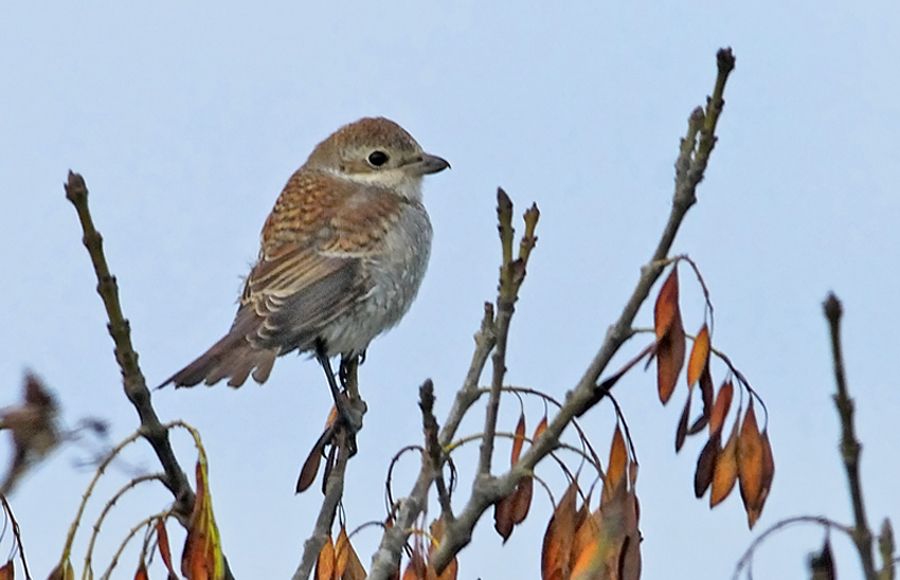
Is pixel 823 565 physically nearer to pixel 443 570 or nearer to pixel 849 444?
pixel 849 444

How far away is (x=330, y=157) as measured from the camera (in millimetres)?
8930

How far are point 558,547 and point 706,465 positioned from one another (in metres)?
0.41

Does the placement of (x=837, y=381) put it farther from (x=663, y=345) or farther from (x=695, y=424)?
(x=695, y=424)

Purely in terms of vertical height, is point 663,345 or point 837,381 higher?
point 663,345

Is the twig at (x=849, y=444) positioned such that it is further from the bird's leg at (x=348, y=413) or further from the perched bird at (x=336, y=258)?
the perched bird at (x=336, y=258)

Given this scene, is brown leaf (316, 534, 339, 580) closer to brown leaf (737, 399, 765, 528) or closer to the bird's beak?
brown leaf (737, 399, 765, 528)

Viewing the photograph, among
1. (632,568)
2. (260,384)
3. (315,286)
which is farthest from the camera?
(315,286)

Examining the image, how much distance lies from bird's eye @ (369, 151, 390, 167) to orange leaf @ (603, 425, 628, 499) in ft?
16.4

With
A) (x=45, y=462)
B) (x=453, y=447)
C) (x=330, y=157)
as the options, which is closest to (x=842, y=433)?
(x=45, y=462)

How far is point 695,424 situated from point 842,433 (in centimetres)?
188

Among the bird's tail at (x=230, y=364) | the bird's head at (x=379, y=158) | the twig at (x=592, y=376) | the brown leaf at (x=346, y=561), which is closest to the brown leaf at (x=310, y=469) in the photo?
the brown leaf at (x=346, y=561)

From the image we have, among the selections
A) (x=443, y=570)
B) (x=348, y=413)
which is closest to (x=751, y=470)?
(x=443, y=570)

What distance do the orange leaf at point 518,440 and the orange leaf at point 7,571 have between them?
4.23 ft

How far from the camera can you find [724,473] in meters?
3.85
